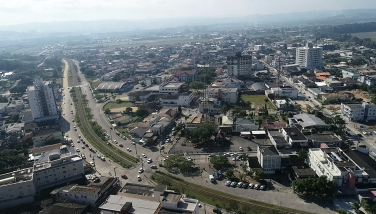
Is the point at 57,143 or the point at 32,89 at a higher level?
the point at 32,89

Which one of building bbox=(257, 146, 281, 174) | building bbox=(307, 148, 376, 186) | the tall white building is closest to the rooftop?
building bbox=(257, 146, 281, 174)

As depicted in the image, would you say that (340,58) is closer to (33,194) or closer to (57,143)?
(57,143)

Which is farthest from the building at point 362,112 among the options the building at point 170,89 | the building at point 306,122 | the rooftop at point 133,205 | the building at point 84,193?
the building at point 84,193

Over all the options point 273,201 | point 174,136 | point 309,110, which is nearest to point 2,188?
point 174,136

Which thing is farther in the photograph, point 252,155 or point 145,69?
point 145,69

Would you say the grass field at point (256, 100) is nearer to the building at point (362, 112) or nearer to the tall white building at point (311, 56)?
the building at point (362, 112)

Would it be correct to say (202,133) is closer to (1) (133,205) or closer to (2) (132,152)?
(2) (132,152)
